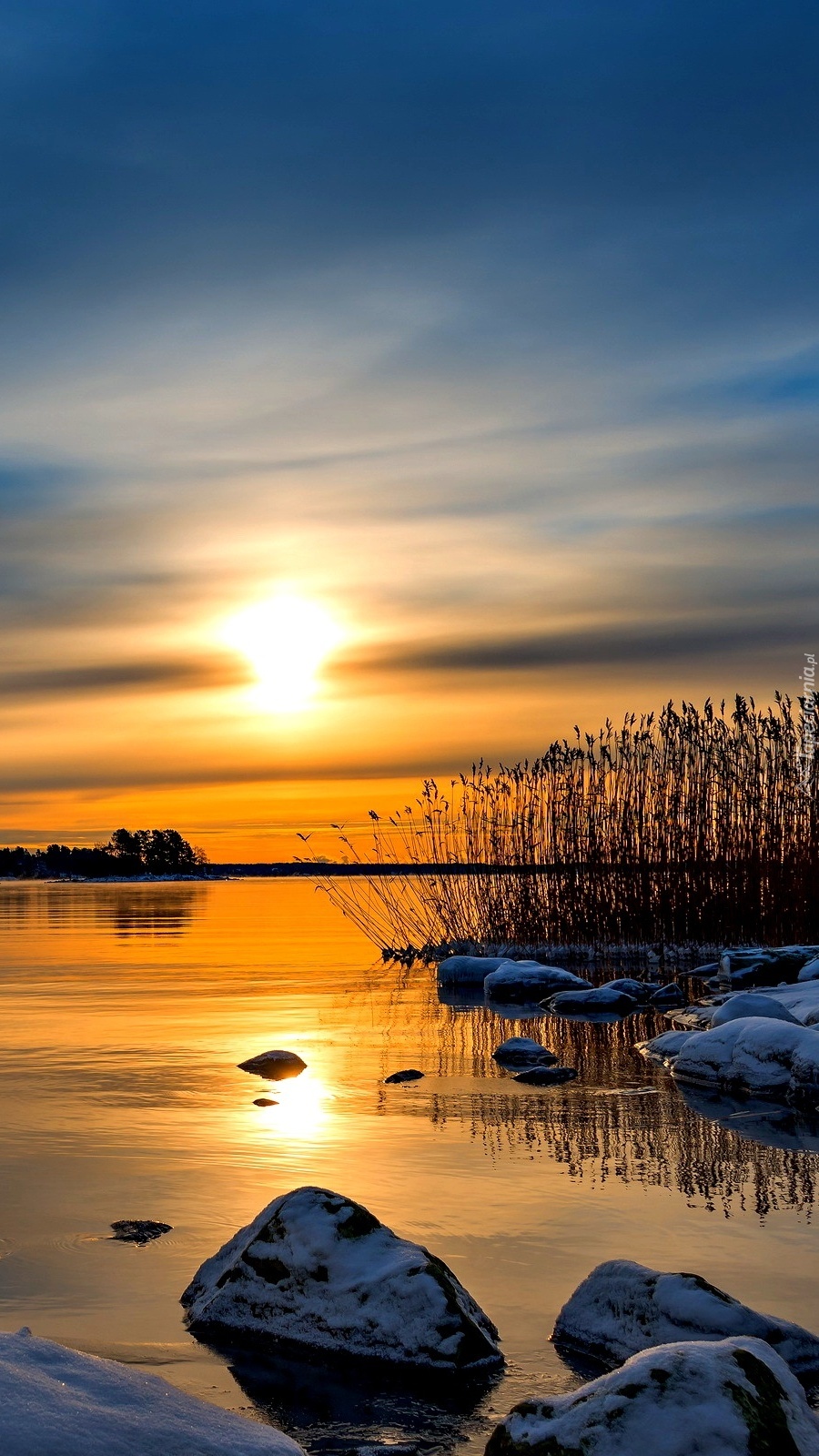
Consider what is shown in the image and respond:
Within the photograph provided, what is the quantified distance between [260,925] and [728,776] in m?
11.9

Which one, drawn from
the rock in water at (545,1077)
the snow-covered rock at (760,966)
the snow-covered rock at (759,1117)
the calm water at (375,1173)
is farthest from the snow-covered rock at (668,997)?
the snow-covered rock at (759,1117)

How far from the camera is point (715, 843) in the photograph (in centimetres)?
1491

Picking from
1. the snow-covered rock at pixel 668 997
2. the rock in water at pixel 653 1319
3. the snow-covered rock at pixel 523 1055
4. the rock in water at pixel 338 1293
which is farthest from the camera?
the snow-covered rock at pixel 668 997

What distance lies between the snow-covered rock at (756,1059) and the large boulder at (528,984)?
4.51 meters

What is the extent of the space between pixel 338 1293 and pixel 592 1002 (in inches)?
298

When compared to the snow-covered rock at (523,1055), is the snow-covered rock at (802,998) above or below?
above

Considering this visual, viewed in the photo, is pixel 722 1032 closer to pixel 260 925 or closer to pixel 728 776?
pixel 728 776

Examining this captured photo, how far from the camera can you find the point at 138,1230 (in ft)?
14.3

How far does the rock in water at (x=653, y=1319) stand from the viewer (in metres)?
3.20

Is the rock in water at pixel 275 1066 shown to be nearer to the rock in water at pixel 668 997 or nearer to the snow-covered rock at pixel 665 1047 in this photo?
the snow-covered rock at pixel 665 1047

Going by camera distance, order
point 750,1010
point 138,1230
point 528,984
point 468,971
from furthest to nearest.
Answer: point 468,971, point 528,984, point 750,1010, point 138,1230

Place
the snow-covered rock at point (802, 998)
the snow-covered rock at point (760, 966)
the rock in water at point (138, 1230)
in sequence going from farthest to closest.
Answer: the snow-covered rock at point (760, 966) < the snow-covered rock at point (802, 998) < the rock in water at point (138, 1230)

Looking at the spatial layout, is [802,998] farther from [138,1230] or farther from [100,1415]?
[100,1415]

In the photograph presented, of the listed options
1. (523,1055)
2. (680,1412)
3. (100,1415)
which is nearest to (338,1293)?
(100,1415)
